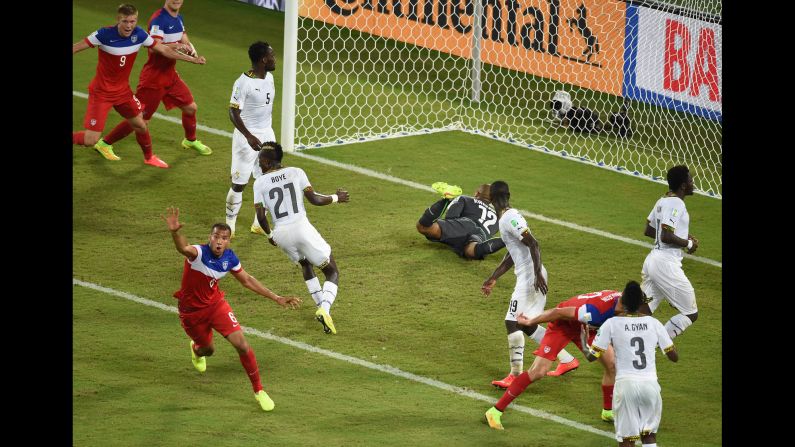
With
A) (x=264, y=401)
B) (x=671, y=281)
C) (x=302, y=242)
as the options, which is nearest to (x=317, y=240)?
(x=302, y=242)

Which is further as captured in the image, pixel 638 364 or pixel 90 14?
pixel 90 14

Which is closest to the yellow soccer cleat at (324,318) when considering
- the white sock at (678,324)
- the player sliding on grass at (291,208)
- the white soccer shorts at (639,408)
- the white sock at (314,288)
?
the player sliding on grass at (291,208)

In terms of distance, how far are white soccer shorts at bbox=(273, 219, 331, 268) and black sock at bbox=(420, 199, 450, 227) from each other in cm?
217

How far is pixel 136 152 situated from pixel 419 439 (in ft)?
25.1

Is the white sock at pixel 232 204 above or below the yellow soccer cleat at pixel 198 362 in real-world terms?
above

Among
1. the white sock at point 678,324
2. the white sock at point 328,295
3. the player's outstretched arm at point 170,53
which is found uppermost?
the player's outstretched arm at point 170,53

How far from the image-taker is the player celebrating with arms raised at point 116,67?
15.1 meters

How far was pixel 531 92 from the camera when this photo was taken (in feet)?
62.8

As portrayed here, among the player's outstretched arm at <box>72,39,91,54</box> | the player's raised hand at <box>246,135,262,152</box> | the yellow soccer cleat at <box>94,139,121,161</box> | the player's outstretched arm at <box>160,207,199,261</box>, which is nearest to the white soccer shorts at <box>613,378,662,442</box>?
the player's outstretched arm at <box>160,207,199,261</box>

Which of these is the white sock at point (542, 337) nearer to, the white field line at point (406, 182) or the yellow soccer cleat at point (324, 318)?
the yellow soccer cleat at point (324, 318)

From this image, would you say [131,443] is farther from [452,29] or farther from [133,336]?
[452,29]

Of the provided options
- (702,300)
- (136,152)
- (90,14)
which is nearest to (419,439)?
(702,300)

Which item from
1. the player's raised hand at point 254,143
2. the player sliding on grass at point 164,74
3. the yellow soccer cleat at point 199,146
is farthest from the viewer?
the yellow soccer cleat at point 199,146

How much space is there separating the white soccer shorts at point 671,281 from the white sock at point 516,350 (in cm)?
150
